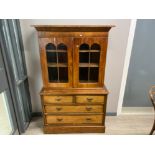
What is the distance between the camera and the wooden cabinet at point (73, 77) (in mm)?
1504

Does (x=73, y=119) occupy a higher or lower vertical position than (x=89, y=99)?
lower

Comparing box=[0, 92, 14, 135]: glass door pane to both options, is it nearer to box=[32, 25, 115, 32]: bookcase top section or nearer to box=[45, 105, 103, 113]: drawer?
box=[45, 105, 103, 113]: drawer

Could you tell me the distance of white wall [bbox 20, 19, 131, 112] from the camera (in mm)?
1759

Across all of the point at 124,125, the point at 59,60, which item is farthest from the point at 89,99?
the point at 124,125

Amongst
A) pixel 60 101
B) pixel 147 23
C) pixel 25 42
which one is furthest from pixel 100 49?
pixel 25 42

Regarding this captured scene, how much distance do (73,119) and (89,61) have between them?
87 centimetres

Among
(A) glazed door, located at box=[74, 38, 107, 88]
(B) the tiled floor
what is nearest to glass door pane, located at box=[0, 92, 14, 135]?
(B) the tiled floor

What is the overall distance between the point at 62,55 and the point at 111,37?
0.80 m

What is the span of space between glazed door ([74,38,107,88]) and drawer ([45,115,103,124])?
464mm

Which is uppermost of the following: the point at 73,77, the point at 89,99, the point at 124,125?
the point at 73,77

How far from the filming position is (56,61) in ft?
5.41

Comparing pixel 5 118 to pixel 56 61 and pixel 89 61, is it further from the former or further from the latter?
pixel 89 61
